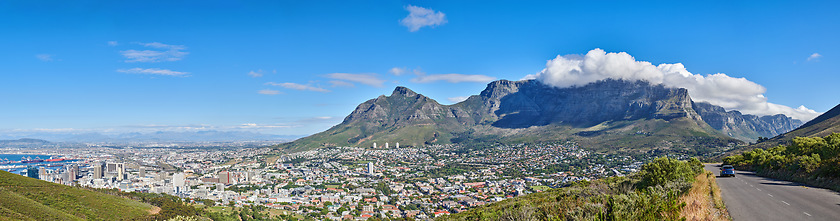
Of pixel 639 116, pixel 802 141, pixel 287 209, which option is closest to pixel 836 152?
pixel 802 141

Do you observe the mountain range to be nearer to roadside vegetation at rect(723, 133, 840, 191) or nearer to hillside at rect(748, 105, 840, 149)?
hillside at rect(748, 105, 840, 149)

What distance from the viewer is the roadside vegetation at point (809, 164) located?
17547 millimetres

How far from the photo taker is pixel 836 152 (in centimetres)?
1927

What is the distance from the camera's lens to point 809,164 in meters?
20.6

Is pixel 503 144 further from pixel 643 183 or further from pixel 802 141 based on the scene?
pixel 643 183

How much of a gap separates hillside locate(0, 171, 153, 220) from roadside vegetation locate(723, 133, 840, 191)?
1408 inches

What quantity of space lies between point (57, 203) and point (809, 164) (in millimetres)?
43469

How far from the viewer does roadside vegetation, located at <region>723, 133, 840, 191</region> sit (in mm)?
17547

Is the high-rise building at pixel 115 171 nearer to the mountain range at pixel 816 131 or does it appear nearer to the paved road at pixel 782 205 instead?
the paved road at pixel 782 205

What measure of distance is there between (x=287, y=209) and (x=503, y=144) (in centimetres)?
13226

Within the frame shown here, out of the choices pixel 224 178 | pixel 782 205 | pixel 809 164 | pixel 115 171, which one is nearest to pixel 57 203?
pixel 782 205

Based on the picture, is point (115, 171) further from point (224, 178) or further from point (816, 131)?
point (816, 131)

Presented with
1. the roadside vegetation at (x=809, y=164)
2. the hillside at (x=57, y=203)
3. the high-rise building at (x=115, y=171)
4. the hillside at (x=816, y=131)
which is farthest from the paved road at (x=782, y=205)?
the high-rise building at (x=115, y=171)

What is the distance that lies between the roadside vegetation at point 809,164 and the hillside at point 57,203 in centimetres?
3577
